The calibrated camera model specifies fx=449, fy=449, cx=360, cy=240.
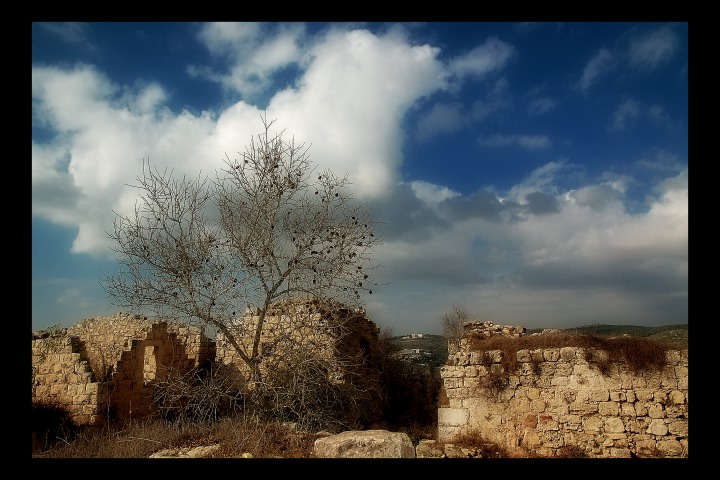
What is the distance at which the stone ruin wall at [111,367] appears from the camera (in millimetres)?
11062

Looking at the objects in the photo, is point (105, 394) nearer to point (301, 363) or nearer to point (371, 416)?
point (301, 363)

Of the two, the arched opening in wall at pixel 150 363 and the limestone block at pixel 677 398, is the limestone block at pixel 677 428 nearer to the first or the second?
the limestone block at pixel 677 398

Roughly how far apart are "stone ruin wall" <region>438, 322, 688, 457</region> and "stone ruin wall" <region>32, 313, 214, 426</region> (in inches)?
263

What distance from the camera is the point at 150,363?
13.3 meters

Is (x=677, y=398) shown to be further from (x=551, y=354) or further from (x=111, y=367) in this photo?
(x=111, y=367)

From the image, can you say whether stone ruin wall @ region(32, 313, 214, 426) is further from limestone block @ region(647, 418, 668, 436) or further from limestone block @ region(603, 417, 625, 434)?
limestone block @ region(647, 418, 668, 436)

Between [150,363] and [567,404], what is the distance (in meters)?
11.2

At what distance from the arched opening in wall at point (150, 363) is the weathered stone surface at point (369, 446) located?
9.15 meters

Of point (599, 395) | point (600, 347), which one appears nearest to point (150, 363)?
point (599, 395)

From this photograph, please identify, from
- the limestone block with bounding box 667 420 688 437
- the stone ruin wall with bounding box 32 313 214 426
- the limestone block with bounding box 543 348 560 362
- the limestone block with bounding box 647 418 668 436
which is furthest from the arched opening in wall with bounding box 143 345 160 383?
the limestone block with bounding box 667 420 688 437

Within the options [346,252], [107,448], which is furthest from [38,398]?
[346,252]

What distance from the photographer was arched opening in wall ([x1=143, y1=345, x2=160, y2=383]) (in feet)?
42.9

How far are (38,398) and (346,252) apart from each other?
9.01 metres
